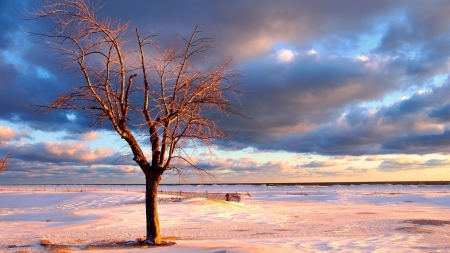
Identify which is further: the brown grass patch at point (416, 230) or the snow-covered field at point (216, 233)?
the brown grass patch at point (416, 230)

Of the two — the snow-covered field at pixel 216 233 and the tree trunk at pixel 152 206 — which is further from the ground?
the tree trunk at pixel 152 206

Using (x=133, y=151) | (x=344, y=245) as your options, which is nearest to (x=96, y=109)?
(x=133, y=151)

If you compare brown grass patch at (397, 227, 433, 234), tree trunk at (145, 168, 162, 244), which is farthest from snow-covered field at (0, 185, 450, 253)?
tree trunk at (145, 168, 162, 244)

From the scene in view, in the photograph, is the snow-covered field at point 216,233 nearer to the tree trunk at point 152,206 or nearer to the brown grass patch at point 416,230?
the brown grass patch at point 416,230

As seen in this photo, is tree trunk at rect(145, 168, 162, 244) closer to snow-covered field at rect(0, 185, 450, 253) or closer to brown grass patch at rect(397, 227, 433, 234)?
snow-covered field at rect(0, 185, 450, 253)

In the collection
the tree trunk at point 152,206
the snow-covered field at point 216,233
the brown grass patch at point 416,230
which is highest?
the tree trunk at point 152,206

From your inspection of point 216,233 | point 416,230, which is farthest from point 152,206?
point 416,230

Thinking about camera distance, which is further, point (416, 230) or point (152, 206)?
point (416, 230)

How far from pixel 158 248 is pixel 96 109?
5230 millimetres

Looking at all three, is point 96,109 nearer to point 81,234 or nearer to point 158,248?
point 158,248

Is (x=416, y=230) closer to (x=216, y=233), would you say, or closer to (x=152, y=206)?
(x=216, y=233)

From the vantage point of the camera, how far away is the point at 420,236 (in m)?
18.8

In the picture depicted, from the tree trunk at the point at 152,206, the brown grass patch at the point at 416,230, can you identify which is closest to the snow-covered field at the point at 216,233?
the brown grass patch at the point at 416,230

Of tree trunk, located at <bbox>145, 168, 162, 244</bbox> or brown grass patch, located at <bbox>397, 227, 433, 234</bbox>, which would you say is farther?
brown grass patch, located at <bbox>397, 227, 433, 234</bbox>
